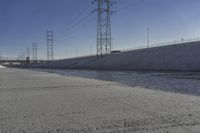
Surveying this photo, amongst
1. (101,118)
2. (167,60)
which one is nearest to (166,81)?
(101,118)

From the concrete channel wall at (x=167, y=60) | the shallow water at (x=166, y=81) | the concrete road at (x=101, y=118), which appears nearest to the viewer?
the concrete road at (x=101, y=118)

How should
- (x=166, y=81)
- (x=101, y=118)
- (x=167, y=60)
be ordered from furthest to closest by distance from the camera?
(x=167, y=60), (x=166, y=81), (x=101, y=118)

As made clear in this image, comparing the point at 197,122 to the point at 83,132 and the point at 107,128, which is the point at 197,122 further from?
the point at 83,132

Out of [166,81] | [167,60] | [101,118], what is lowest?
[101,118]

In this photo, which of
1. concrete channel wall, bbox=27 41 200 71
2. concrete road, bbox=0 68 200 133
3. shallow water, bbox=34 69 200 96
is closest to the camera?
concrete road, bbox=0 68 200 133

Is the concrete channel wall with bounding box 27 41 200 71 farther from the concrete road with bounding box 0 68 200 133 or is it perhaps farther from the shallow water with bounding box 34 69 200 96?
the concrete road with bounding box 0 68 200 133

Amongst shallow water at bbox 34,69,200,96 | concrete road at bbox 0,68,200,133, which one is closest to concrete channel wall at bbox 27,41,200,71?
shallow water at bbox 34,69,200,96

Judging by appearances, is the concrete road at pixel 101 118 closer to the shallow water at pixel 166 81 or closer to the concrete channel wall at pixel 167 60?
the shallow water at pixel 166 81

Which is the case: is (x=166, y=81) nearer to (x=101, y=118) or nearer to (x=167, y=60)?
(x=101, y=118)

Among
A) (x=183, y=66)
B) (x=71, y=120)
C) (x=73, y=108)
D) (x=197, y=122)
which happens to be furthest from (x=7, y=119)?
(x=183, y=66)

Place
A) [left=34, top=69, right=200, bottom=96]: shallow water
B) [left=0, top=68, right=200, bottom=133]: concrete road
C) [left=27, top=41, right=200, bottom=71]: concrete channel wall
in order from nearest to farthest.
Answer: [left=0, top=68, right=200, bottom=133]: concrete road → [left=34, top=69, right=200, bottom=96]: shallow water → [left=27, top=41, right=200, bottom=71]: concrete channel wall

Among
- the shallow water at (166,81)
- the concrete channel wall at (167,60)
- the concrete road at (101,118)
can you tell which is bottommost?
the concrete road at (101,118)

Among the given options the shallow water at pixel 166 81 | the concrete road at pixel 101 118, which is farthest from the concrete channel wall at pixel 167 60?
the concrete road at pixel 101 118

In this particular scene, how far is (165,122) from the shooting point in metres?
7.72
